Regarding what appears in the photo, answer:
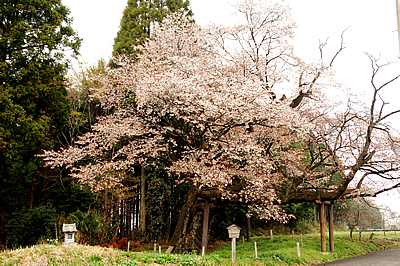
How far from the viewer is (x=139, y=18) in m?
18.3

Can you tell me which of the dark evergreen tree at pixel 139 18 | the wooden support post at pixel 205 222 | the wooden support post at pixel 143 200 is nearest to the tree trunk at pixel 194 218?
the wooden support post at pixel 205 222

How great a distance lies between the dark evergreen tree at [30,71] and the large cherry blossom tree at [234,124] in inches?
71.6

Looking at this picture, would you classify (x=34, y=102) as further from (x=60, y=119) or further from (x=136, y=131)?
(x=136, y=131)

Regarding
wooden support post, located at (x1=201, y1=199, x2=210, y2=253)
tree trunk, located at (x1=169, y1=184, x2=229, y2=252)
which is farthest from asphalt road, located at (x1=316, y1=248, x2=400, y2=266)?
tree trunk, located at (x1=169, y1=184, x2=229, y2=252)

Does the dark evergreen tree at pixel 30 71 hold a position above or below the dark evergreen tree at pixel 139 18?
below

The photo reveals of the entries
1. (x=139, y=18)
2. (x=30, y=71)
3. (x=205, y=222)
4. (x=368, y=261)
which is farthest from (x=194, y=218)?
(x=139, y=18)

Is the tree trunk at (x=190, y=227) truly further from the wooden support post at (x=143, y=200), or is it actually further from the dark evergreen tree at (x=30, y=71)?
the dark evergreen tree at (x=30, y=71)

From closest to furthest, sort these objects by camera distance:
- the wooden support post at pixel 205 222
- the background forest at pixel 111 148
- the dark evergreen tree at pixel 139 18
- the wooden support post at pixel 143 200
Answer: the wooden support post at pixel 205 222
the background forest at pixel 111 148
the wooden support post at pixel 143 200
the dark evergreen tree at pixel 139 18

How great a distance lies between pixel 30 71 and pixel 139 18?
8380 mm

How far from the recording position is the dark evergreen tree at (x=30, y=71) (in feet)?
37.4

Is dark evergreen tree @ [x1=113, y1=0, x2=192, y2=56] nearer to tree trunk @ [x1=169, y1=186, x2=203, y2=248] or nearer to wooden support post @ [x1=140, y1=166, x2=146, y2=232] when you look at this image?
wooden support post @ [x1=140, y1=166, x2=146, y2=232]

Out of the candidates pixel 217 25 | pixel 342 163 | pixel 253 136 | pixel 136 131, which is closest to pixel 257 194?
pixel 253 136

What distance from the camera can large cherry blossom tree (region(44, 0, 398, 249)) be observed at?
11.2 metres

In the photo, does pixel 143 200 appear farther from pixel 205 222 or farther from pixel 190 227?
pixel 205 222
